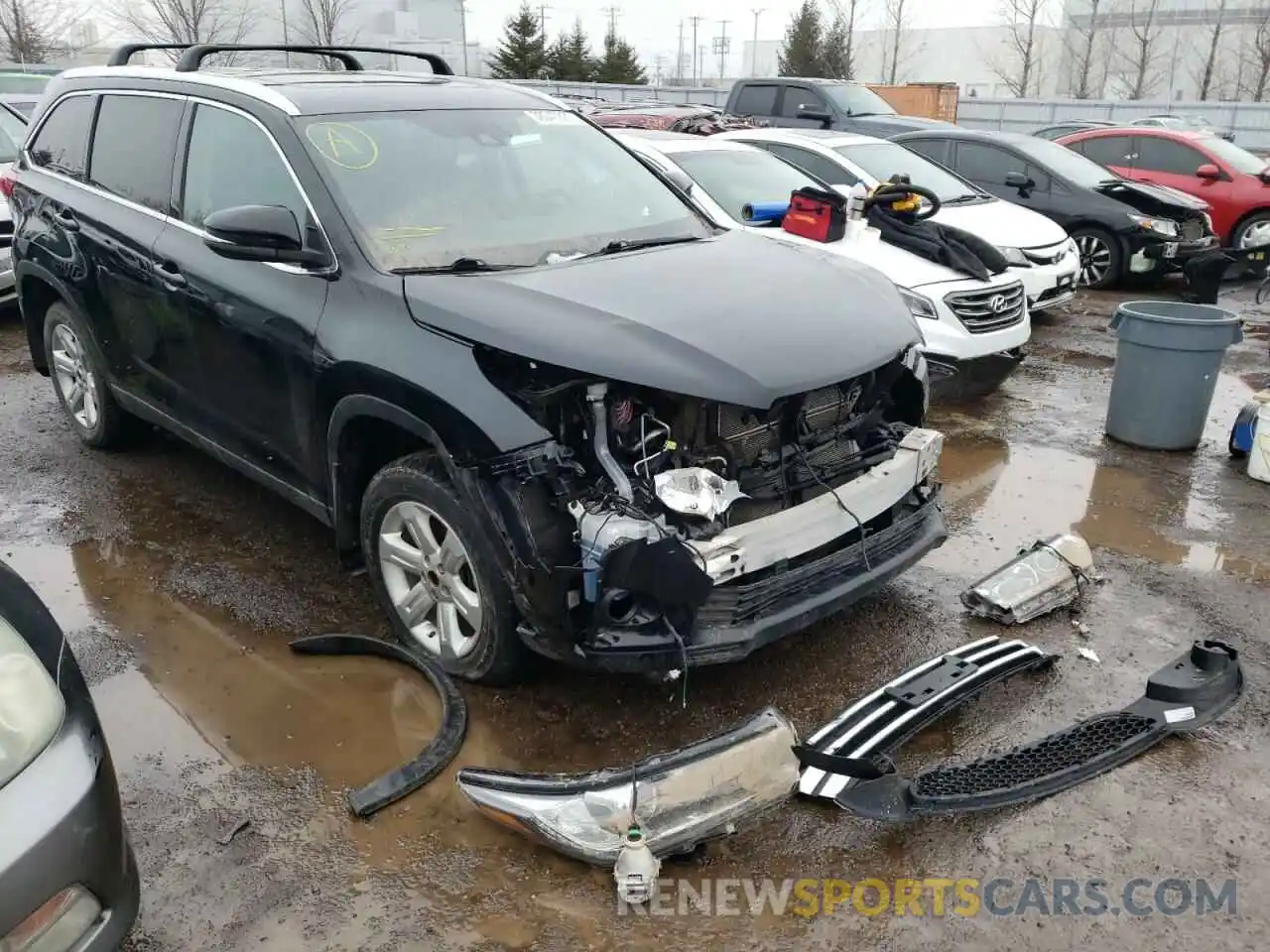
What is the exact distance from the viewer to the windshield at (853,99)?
539 inches

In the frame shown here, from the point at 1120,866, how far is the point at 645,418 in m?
1.83

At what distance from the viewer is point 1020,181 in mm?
10234

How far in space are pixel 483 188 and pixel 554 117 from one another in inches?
31.3

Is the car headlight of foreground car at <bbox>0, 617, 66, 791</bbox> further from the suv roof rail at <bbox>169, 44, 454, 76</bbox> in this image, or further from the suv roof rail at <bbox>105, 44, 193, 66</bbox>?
the suv roof rail at <bbox>105, 44, 193, 66</bbox>

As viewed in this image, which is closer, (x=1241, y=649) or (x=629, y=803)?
(x=629, y=803)

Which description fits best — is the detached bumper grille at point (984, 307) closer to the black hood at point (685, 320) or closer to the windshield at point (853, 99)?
the black hood at point (685, 320)

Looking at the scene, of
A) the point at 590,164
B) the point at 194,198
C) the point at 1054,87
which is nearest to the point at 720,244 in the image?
the point at 590,164

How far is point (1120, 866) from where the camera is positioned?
274 cm

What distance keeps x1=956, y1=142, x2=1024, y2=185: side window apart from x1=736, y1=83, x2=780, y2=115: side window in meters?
4.00

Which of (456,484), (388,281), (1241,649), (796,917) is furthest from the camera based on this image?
(1241,649)

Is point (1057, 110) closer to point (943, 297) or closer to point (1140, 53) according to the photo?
point (943, 297)

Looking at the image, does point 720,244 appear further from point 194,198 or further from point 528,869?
point 528,869

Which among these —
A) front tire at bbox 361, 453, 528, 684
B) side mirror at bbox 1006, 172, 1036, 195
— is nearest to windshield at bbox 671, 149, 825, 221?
side mirror at bbox 1006, 172, 1036, 195

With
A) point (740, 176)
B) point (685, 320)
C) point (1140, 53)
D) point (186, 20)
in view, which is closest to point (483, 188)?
point (685, 320)
